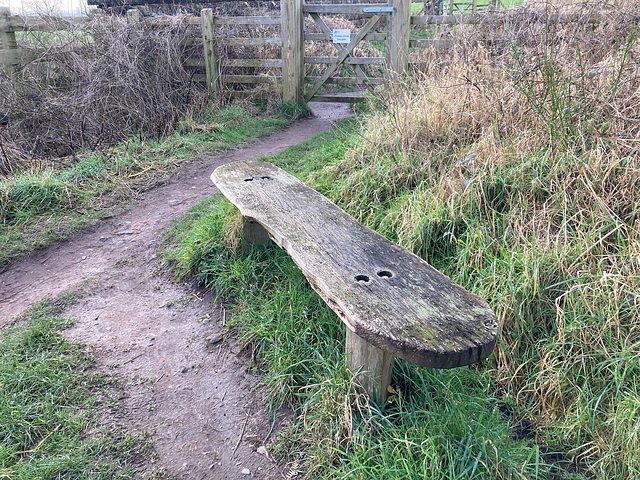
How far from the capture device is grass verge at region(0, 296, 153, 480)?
228cm

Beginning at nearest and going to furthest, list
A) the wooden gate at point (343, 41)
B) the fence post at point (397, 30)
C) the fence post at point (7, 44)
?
the fence post at point (7, 44)
the fence post at point (397, 30)
the wooden gate at point (343, 41)

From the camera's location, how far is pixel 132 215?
5070 millimetres

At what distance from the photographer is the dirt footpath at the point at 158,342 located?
246 centimetres

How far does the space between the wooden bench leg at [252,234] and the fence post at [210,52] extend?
18.9 ft

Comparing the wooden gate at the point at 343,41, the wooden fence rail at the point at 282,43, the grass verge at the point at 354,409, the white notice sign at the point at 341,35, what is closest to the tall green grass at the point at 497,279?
the grass verge at the point at 354,409

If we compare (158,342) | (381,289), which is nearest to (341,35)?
(158,342)

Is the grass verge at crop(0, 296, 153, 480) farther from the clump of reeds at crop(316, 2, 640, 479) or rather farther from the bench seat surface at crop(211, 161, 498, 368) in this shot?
the clump of reeds at crop(316, 2, 640, 479)

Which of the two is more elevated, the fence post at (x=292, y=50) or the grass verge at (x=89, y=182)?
the fence post at (x=292, y=50)

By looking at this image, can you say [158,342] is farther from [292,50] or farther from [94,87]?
[292,50]

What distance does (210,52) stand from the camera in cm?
866

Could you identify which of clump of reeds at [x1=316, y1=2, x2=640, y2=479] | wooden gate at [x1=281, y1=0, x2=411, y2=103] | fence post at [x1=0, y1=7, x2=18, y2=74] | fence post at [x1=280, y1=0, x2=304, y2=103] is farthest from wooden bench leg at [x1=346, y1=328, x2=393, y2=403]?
fence post at [x1=0, y1=7, x2=18, y2=74]

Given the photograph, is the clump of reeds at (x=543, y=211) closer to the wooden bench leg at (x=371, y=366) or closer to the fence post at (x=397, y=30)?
the wooden bench leg at (x=371, y=366)

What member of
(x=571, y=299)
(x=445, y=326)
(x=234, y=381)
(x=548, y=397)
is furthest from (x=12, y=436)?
(x=571, y=299)

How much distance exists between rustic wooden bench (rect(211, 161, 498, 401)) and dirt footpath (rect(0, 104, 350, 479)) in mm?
759
